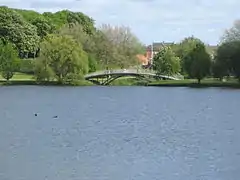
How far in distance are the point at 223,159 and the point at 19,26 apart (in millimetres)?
90379

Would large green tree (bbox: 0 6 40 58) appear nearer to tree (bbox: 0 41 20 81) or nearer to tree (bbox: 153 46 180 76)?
tree (bbox: 0 41 20 81)

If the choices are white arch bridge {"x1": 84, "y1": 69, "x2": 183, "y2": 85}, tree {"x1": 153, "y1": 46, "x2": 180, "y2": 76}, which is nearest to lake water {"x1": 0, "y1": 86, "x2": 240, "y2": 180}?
white arch bridge {"x1": 84, "y1": 69, "x2": 183, "y2": 85}

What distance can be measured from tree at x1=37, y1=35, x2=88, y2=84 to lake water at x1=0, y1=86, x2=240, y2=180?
33911mm

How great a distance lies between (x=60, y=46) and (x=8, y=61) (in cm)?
1008

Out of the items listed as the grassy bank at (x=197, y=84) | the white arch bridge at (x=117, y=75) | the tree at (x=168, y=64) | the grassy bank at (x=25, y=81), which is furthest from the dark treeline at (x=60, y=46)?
the grassy bank at (x=197, y=84)

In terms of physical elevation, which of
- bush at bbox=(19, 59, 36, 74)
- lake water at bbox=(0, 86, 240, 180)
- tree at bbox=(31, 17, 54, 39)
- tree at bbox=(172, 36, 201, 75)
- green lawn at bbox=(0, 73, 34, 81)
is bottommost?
lake water at bbox=(0, 86, 240, 180)

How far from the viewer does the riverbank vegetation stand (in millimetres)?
92625

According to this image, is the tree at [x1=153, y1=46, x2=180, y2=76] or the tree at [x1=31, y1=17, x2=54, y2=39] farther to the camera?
the tree at [x1=31, y1=17, x2=54, y2=39]

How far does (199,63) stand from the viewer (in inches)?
3738

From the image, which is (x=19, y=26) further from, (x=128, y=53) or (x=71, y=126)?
(x=71, y=126)

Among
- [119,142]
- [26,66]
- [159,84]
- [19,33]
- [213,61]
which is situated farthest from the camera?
[19,33]

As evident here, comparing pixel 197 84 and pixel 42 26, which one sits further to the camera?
pixel 42 26

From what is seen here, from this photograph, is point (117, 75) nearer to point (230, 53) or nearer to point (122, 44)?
point (122, 44)

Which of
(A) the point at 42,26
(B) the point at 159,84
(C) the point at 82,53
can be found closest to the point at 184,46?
(B) the point at 159,84
